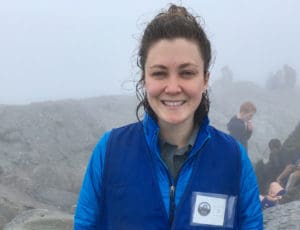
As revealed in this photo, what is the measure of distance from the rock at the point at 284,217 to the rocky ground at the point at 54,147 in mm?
21

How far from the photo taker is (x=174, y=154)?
2.04m

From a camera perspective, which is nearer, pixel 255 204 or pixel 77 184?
pixel 255 204

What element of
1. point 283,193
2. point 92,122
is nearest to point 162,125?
point 283,193

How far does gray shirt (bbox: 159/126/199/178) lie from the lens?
6.58 feet

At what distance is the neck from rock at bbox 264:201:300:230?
2127 millimetres

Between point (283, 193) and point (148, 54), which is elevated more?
point (148, 54)

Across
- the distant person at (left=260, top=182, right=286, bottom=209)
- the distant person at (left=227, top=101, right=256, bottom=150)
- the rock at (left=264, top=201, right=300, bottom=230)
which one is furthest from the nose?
the distant person at (left=227, top=101, right=256, bottom=150)

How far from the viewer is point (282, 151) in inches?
322

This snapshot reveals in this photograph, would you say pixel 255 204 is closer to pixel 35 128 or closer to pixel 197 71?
pixel 197 71

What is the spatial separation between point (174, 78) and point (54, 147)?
9174 mm

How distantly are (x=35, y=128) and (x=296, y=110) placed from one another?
12195mm

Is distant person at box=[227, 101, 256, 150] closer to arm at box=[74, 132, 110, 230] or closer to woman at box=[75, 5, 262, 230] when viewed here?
woman at box=[75, 5, 262, 230]

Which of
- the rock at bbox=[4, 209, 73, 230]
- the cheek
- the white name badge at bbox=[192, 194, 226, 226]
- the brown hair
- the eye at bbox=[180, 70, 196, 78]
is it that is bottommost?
the rock at bbox=[4, 209, 73, 230]

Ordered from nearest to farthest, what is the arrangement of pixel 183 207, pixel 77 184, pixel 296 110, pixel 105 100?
1. pixel 183 207
2. pixel 77 184
3. pixel 105 100
4. pixel 296 110
